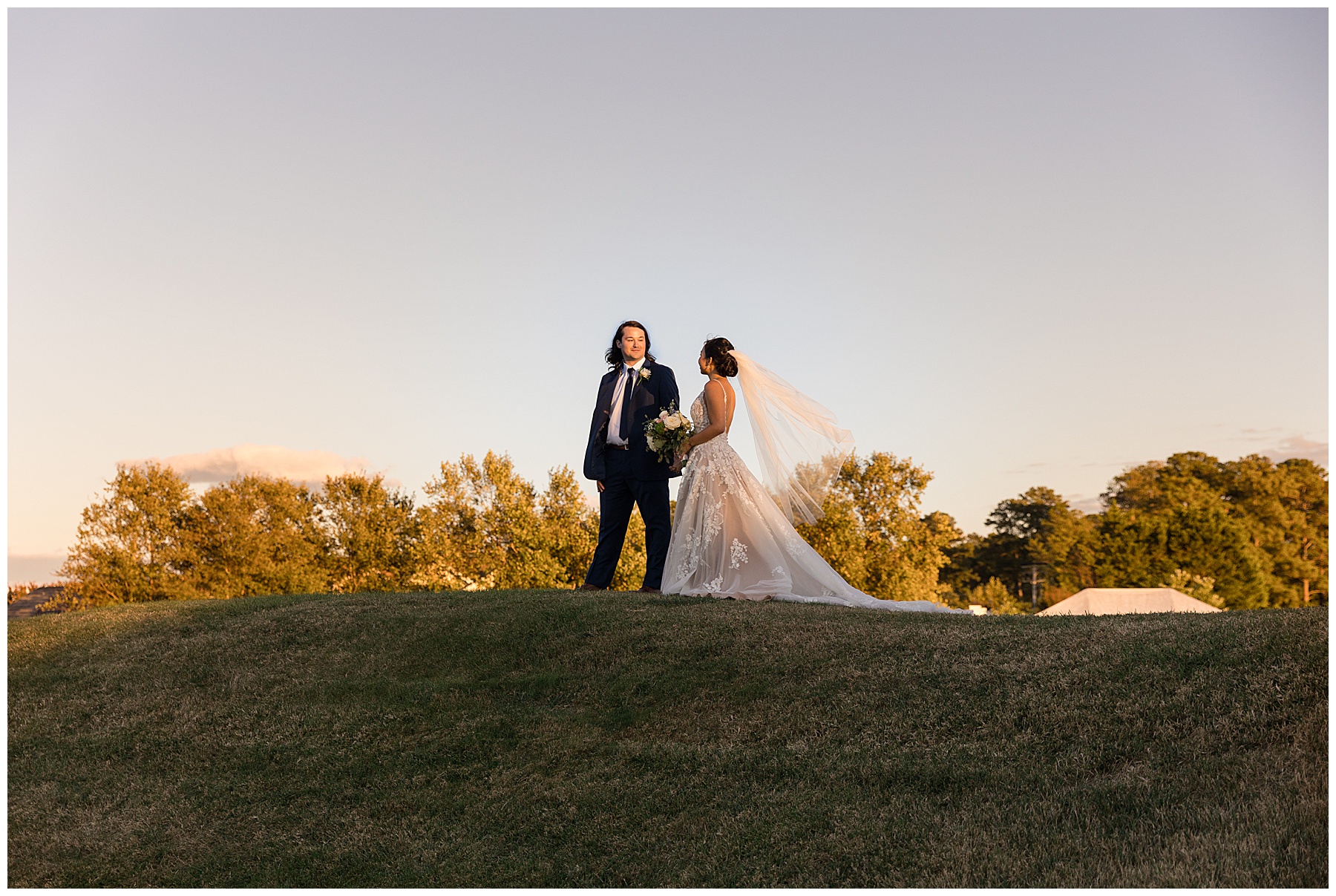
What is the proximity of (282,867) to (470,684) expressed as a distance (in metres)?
2.97

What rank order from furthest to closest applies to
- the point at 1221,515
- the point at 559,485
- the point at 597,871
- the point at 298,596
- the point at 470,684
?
the point at 1221,515, the point at 559,485, the point at 298,596, the point at 470,684, the point at 597,871

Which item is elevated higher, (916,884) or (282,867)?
(916,884)

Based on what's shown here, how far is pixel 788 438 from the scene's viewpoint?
12.4m

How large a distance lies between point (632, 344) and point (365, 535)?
112 ft

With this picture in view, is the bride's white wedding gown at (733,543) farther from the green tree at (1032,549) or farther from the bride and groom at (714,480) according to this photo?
the green tree at (1032,549)

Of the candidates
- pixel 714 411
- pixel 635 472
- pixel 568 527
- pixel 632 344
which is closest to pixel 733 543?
pixel 635 472

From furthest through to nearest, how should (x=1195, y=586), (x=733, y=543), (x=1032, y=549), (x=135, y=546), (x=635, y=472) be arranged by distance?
(x=1032, y=549) < (x=1195, y=586) < (x=135, y=546) < (x=635, y=472) < (x=733, y=543)

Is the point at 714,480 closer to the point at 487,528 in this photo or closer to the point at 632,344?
the point at 632,344

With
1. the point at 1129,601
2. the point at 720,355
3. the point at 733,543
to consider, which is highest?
the point at 720,355

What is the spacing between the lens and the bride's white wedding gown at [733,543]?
1137 cm

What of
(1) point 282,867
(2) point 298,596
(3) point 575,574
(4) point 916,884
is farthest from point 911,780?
(3) point 575,574

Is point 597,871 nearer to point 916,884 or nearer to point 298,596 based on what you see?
point 916,884

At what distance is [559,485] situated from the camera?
42.8 m

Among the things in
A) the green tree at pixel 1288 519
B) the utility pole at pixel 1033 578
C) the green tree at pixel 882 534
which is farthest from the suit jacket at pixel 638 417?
the utility pole at pixel 1033 578
